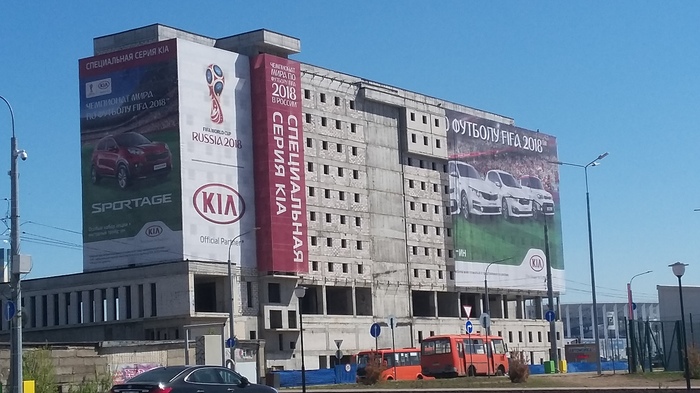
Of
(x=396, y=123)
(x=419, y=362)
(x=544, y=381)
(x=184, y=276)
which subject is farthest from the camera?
(x=396, y=123)

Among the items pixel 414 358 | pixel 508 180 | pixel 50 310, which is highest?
pixel 508 180

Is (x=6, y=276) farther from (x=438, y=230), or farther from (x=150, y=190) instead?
(x=438, y=230)

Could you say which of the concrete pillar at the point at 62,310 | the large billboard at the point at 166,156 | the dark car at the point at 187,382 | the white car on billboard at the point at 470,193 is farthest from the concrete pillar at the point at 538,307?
the dark car at the point at 187,382

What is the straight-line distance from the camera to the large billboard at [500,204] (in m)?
115

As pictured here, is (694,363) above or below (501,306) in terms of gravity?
below

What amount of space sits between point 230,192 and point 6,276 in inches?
→ 1048

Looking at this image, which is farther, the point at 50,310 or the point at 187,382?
the point at 50,310

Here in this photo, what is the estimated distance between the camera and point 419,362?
65562 millimetres

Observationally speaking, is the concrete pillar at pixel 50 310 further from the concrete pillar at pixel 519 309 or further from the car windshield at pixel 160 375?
the car windshield at pixel 160 375

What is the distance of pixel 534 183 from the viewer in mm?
126000

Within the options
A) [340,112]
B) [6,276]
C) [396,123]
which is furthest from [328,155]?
[6,276]

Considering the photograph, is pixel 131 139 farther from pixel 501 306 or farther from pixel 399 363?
pixel 501 306

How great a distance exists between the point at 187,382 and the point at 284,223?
6833 centimetres

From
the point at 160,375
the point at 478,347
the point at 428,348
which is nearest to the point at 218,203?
the point at 428,348
